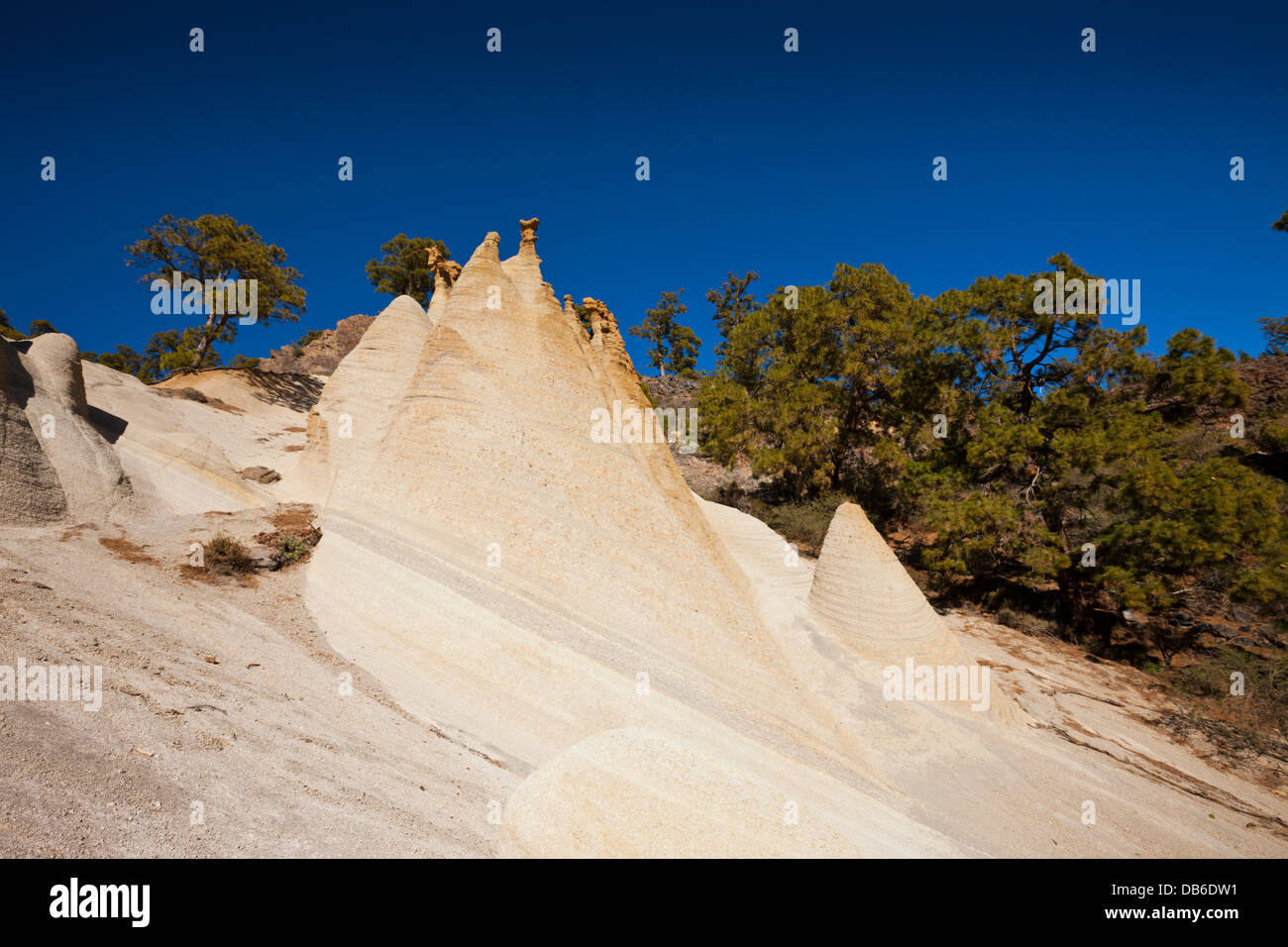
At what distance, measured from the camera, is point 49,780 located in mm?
3191

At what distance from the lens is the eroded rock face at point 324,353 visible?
106ft

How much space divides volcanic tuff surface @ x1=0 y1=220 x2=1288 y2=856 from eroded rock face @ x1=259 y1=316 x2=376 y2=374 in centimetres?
2349

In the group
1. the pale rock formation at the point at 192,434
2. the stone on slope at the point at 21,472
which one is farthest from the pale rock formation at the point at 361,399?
the stone on slope at the point at 21,472

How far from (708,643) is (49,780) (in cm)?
691

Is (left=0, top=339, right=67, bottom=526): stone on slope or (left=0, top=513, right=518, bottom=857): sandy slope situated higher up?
(left=0, top=339, right=67, bottom=526): stone on slope

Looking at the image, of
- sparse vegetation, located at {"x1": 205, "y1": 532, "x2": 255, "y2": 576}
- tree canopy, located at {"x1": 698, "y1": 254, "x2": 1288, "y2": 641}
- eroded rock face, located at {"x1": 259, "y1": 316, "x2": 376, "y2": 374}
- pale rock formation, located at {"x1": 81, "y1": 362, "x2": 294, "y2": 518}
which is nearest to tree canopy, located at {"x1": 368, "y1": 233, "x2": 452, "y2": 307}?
eroded rock face, located at {"x1": 259, "y1": 316, "x2": 376, "y2": 374}

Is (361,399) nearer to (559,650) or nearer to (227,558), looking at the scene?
A: (227,558)

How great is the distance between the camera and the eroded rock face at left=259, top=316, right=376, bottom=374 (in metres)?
32.3

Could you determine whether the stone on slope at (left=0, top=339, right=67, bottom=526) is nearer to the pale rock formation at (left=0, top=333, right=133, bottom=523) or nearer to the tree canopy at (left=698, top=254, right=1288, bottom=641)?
the pale rock formation at (left=0, top=333, right=133, bottom=523)

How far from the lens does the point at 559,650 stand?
711 cm

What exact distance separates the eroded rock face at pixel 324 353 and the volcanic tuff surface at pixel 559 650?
23490 mm

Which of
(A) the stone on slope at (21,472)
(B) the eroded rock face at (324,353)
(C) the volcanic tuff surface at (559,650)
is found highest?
(B) the eroded rock face at (324,353)

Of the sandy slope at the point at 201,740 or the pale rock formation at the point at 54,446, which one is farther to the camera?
the pale rock formation at the point at 54,446

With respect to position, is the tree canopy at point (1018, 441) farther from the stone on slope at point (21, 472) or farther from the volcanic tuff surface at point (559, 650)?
the stone on slope at point (21, 472)
